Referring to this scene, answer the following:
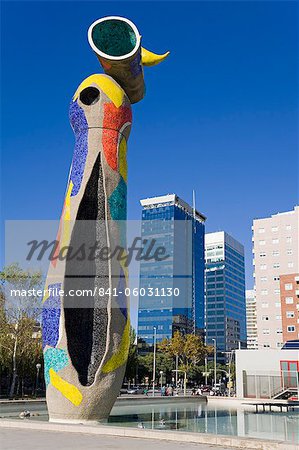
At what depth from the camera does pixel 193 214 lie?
12212cm

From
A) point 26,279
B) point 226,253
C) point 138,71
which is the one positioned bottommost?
point 26,279

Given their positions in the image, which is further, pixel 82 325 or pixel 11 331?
pixel 11 331

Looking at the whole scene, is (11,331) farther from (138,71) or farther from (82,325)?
(138,71)

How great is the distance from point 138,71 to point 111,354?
384 inches

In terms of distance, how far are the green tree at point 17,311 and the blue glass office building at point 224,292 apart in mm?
92332

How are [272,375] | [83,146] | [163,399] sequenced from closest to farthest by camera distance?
[83,146] < [163,399] < [272,375]

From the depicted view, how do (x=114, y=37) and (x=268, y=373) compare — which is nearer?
(x=114, y=37)

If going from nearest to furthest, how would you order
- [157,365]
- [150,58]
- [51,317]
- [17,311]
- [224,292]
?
[51,317] → [150,58] → [17,311] → [157,365] → [224,292]

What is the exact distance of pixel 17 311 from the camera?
33.8 meters

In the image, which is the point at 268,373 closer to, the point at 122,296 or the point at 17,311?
the point at 17,311

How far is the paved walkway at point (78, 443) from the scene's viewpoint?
9359 mm

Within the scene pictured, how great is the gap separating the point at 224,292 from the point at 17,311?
97.5 meters

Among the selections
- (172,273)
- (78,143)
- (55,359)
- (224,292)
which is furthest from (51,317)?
(224,292)

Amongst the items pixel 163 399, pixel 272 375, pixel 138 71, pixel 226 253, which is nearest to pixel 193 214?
pixel 226 253
